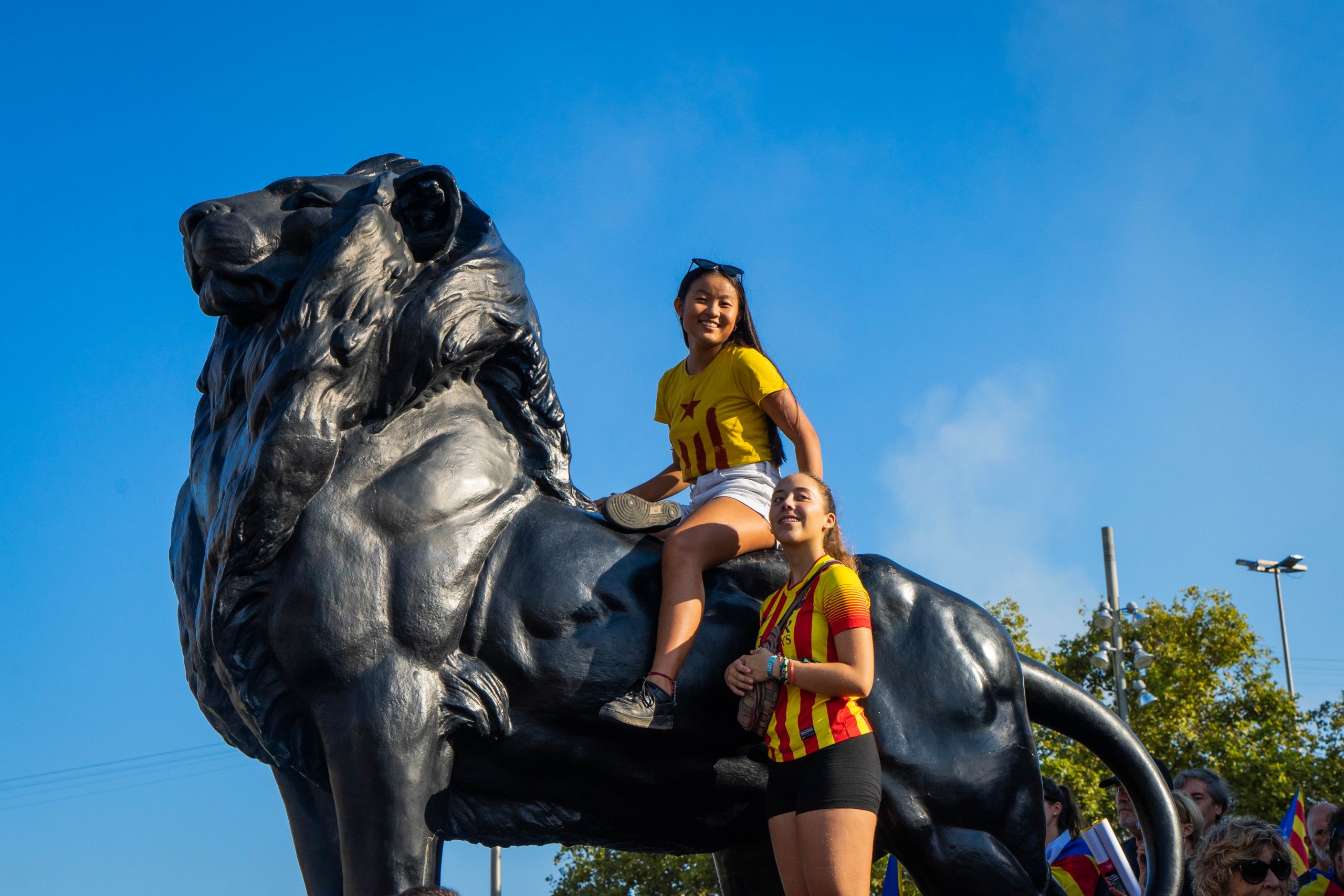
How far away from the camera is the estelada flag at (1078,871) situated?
5133 millimetres

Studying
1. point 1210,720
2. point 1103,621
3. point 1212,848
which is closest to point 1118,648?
point 1103,621

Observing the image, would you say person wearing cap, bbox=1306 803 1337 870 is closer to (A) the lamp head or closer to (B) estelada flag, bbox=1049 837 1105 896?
(B) estelada flag, bbox=1049 837 1105 896

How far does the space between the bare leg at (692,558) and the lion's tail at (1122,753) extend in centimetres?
96

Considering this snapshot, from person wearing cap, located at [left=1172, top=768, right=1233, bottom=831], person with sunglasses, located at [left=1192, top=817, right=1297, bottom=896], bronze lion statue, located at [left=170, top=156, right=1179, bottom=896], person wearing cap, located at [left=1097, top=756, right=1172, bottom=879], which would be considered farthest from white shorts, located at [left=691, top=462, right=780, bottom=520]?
person wearing cap, located at [left=1172, top=768, right=1233, bottom=831]

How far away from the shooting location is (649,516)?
11.6ft

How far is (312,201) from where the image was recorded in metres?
3.55

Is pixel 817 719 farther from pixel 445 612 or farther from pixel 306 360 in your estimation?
pixel 306 360

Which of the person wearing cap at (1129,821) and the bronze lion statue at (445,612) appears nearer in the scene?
the bronze lion statue at (445,612)

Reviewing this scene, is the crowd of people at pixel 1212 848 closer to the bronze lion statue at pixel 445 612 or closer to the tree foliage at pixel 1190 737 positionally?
the bronze lion statue at pixel 445 612

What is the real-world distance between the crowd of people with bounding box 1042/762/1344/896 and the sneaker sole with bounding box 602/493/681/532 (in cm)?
150

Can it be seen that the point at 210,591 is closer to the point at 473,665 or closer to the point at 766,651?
the point at 473,665

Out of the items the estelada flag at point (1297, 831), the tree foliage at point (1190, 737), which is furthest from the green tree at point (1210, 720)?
the estelada flag at point (1297, 831)

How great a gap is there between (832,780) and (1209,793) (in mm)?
3698

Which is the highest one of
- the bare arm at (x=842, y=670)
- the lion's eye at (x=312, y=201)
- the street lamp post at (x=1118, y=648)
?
the street lamp post at (x=1118, y=648)
